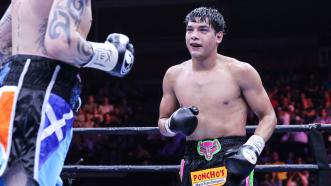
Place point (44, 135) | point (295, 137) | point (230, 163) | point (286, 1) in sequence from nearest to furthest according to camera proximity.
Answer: point (44, 135) → point (230, 163) → point (295, 137) → point (286, 1)

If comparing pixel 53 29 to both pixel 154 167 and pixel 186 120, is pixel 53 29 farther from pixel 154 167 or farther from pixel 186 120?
pixel 154 167

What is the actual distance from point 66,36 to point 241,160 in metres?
0.97

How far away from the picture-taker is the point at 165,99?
2729 millimetres

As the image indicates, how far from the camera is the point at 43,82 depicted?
1.64 metres

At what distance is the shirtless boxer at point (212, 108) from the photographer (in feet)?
7.93

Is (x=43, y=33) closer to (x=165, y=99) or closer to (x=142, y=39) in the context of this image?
(x=165, y=99)

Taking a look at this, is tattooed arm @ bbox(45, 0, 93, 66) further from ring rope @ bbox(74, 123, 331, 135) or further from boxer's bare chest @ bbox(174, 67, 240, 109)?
ring rope @ bbox(74, 123, 331, 135)

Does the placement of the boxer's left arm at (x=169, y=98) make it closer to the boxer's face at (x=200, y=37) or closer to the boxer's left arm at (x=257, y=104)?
the boxer's face at (x=200, y=37)

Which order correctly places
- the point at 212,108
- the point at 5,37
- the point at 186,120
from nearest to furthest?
the point at 5,37, the point at 186,120, the point at 212,108

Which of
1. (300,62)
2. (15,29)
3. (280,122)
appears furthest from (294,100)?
(15,29)

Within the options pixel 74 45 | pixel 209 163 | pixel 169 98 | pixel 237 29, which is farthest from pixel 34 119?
pixel 237 29

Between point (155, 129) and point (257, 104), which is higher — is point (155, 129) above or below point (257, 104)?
below

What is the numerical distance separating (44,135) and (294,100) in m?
6.61

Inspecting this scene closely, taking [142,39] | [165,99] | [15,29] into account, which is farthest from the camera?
[142,39]
